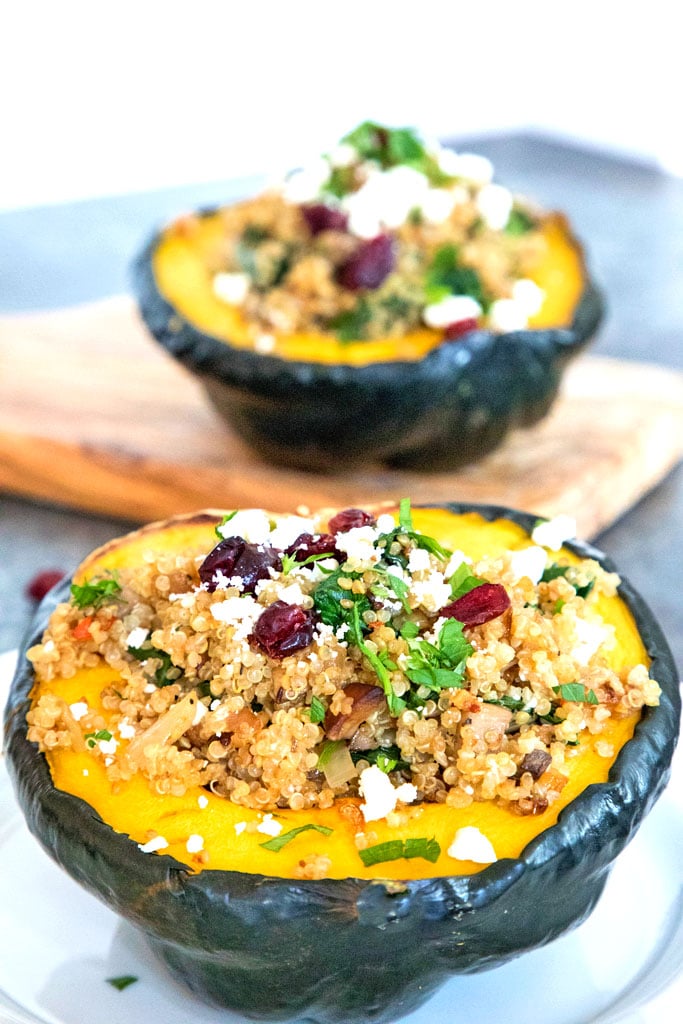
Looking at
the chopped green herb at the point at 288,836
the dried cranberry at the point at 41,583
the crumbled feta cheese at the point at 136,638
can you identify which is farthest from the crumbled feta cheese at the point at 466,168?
the chopped green herb at the point at 288,836

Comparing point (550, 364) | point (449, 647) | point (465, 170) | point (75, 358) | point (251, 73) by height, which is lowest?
point (251, 73)

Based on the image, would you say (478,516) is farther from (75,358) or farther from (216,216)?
(75,358)

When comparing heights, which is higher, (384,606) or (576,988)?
(384,606)

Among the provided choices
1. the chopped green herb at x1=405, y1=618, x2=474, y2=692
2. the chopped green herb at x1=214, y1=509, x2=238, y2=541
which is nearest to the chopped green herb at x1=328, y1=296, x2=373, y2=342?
the chopped green herb at x1=214, y1=509, x2=238, y2=541

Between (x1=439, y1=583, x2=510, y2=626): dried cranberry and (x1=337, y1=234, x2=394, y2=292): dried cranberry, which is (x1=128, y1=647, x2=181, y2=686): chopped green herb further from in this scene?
(x1=337, y1=234, x2=394, y2=292): dried cranberry

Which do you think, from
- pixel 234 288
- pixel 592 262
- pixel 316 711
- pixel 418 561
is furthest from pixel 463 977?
pixel 592 262

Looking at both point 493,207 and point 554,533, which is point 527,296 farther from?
point 554,533

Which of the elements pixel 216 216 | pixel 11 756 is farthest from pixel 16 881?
pixel 216 216
